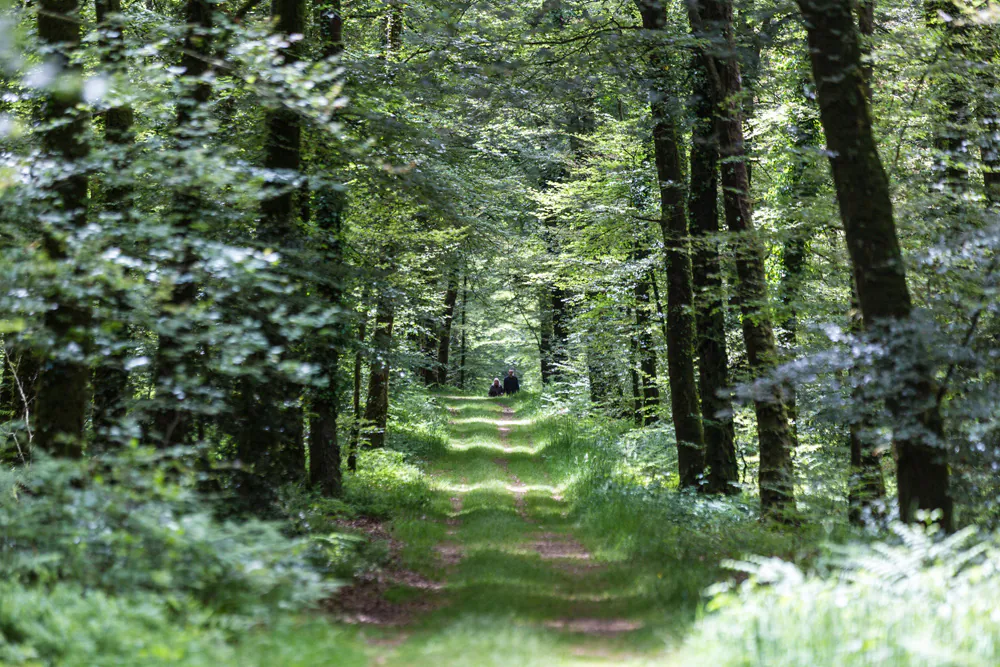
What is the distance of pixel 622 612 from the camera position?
23.5 ft

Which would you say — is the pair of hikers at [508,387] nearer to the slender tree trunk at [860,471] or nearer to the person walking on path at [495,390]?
the person walking on path at [495,390]

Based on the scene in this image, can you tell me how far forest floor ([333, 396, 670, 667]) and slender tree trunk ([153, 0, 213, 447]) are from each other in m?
2.51

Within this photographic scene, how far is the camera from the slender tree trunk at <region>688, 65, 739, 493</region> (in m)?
12.2

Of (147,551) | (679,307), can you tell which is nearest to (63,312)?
(147,551)

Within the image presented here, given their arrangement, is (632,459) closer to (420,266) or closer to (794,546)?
(420,266)

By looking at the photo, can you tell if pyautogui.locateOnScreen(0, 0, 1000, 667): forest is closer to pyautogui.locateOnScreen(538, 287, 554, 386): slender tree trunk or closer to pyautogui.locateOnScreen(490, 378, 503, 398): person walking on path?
pyautogui.locateOnScreen(538, 287, 554, 386): slender tree trunk

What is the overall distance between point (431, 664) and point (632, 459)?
12.2 metres

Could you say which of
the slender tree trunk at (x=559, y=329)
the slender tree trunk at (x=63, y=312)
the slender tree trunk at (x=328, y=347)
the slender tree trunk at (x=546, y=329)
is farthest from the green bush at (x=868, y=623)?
the slender tree trunk at (x=546, y=329)

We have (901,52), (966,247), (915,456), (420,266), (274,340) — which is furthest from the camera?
(420,266)

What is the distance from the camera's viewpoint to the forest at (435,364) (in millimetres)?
→ 5250

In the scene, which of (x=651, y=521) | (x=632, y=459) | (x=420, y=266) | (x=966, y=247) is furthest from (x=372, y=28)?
(x=966, y=247)

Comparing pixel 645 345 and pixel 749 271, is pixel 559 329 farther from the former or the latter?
pixel 749 271

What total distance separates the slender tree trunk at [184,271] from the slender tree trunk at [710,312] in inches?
281

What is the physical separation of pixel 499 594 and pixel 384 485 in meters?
6.93
